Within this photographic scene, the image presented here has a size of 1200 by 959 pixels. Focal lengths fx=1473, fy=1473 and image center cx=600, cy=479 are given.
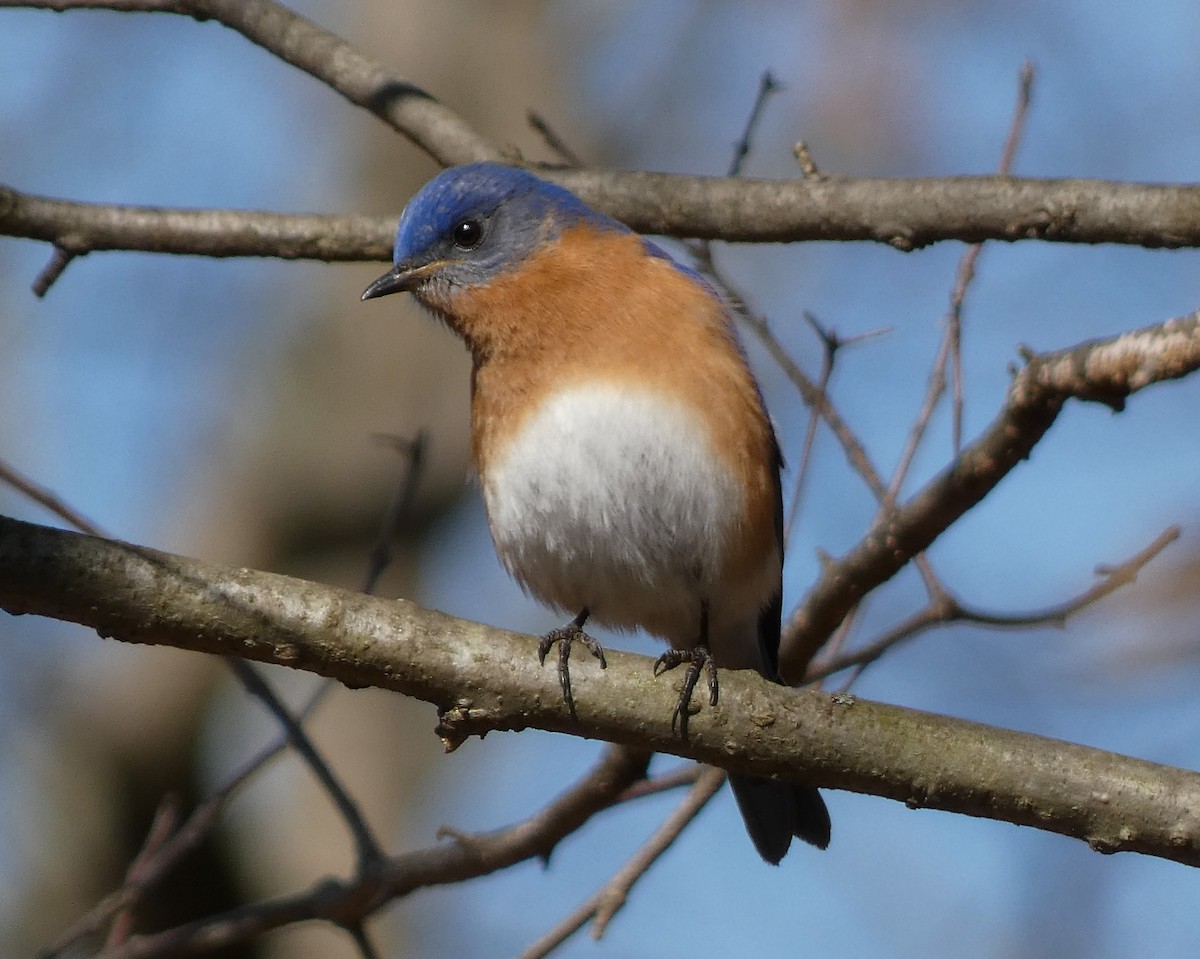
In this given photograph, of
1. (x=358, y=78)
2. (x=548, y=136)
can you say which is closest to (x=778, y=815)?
(x=548, y=136)

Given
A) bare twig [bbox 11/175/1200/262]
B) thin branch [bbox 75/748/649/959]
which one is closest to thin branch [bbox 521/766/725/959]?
thin branch [bbox 75/748/649/959]

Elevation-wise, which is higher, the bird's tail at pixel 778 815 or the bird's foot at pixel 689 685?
the bird's foot at pixel 689 685

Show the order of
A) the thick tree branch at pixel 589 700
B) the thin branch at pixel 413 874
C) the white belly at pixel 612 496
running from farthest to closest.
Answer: the white belly at pixel 612 496
the thin branch at pixel 413 874
the thick tree branch at pixel 589 700

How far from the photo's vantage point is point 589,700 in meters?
3.00

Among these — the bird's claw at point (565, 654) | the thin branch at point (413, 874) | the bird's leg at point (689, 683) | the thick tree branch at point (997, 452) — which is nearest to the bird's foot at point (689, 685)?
the bird's leg at point (689, 683)

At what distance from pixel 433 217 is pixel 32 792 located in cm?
577

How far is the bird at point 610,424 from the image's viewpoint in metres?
3.93

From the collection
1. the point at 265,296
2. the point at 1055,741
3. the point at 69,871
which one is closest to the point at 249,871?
the point at 69,871

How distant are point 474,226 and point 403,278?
0.94ft

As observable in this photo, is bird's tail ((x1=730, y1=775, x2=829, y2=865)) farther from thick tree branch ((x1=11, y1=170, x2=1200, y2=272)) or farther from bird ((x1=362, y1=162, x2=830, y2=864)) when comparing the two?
thick tree branch ((x1=11, y1=170, x2=1200, y2=272))

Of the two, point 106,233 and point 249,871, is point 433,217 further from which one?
point 249,871

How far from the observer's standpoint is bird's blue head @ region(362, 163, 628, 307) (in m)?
4.44

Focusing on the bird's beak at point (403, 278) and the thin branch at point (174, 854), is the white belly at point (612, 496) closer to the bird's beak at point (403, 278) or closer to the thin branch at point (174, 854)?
the bird's beak at point (403, 278)

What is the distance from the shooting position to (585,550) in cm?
402
